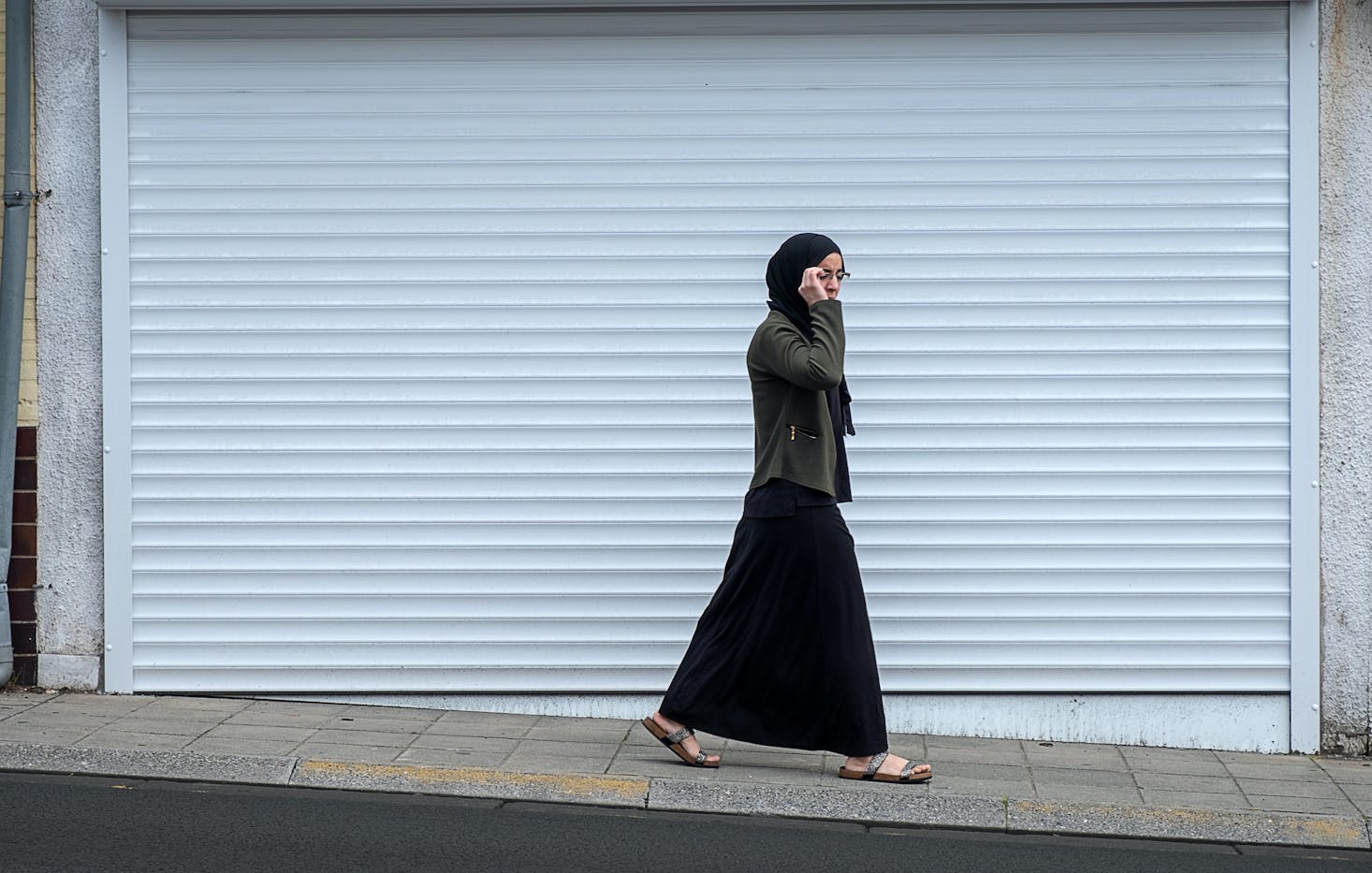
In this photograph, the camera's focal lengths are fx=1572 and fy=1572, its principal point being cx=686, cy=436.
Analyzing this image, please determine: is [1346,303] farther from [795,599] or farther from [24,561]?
[24,561]

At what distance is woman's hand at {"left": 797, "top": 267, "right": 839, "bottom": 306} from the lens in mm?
5863

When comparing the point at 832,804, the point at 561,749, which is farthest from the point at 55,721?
the point at 832,804

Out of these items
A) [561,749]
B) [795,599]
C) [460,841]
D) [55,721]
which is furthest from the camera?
[55,721]

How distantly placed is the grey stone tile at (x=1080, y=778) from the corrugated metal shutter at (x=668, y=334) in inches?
28.5

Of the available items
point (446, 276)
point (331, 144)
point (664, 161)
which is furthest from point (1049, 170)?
point (331, 144)

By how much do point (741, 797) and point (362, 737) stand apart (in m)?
1.71

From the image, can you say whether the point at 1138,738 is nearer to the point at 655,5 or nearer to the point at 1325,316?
the point at 1325,316

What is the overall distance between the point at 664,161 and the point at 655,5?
2.29 ft

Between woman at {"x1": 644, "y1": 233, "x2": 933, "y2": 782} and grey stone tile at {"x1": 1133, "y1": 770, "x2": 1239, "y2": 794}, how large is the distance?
985mm

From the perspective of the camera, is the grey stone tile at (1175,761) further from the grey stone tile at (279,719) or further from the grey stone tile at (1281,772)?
the grey stone tile at (279,719)

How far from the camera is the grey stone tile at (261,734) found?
252 inches

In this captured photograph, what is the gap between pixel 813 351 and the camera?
576cm

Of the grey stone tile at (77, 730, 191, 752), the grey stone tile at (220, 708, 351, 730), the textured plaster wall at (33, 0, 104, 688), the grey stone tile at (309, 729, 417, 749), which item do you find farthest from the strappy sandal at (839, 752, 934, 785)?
the textured plaster wall at (33, 0, 104, 688)

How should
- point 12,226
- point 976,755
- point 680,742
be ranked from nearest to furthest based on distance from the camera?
1. point 680,742
2. point 976,755
3. point 12,226
